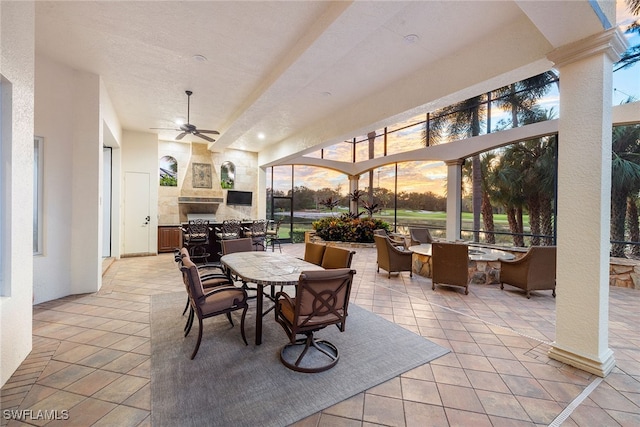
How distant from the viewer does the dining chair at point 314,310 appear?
2160mm

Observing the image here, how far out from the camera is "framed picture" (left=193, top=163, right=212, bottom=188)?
27.2 ft

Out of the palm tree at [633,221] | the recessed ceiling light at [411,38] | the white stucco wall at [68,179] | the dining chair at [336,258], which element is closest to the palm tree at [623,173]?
the palm tree at [633,221]

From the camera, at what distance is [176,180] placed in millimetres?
8250

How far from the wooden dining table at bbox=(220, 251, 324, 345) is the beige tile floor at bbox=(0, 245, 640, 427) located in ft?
3.35

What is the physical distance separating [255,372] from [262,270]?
953mm

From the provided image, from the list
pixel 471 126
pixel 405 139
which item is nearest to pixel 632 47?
pixel 471 126

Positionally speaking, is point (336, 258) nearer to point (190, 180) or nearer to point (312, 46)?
point (312, 46)

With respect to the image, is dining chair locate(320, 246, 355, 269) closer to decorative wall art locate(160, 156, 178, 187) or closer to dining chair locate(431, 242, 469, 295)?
dining chair locate(431, 242, 469, 295)

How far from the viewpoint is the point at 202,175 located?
27.5 ft

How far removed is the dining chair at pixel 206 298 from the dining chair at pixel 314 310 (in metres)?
0.50

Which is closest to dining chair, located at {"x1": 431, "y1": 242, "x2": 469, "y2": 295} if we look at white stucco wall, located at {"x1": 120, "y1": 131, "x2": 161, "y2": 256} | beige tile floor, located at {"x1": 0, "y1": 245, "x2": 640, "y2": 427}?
beige tile floor, located at {"x1": 0, "y1": 245, "x2": 640, "y2": 427}

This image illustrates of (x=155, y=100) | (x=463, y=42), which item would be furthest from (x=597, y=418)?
(x=155, y=100)

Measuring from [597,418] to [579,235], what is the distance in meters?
1.35

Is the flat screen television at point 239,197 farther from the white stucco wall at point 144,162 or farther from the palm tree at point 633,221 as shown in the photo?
the palm tree at point 633,221
